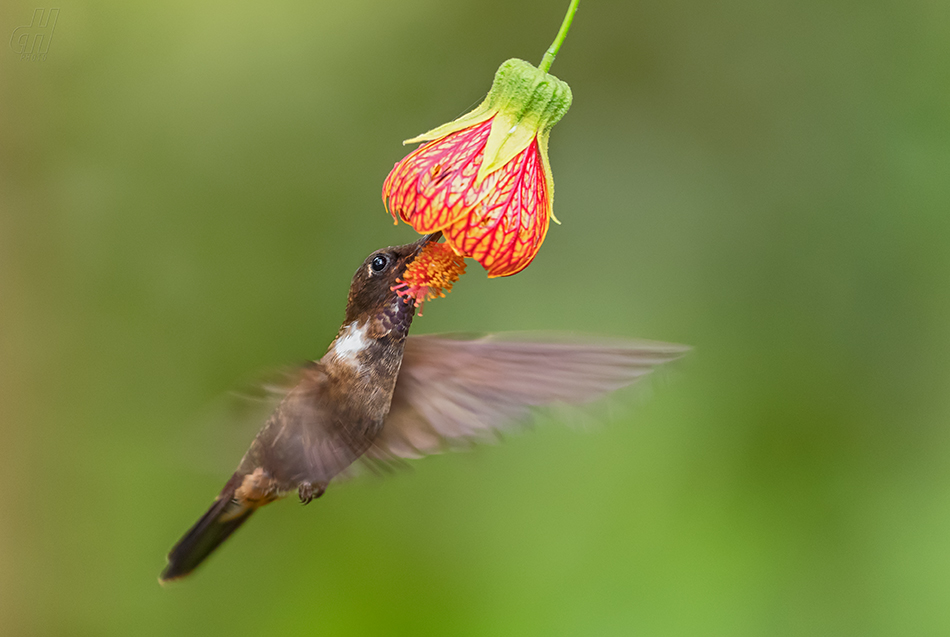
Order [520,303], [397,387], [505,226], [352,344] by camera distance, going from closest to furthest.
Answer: [505,226]
[352,344]
[397,387]
[520,303]

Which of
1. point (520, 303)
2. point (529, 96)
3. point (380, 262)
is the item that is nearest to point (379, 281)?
point (380, 262)

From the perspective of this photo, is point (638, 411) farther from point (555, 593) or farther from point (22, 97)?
point (22, 97)

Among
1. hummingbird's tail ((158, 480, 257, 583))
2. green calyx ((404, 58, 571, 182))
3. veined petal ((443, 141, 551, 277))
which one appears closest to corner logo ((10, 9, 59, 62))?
hummingbird's tail ((158, 480, 257, 583))

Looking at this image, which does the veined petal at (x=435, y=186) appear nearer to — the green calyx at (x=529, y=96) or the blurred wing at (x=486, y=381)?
the green calyx at (x=529, y=96)

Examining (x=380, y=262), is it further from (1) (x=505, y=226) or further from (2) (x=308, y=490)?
(2) (x=308, y=490)

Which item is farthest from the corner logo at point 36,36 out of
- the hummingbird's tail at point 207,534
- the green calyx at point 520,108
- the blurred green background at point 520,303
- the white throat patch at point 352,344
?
the green calyx at point 520,108

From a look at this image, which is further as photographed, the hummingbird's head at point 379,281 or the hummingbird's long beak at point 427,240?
the hummingbird's head at point 379,281
